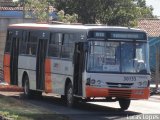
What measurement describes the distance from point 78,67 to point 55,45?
8.46ft

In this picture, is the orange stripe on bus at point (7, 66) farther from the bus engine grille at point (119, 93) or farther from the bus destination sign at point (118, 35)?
the bus engine grille at point (119, 93)

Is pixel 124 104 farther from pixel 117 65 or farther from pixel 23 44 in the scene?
pixel 23 44

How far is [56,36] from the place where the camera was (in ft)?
79.7

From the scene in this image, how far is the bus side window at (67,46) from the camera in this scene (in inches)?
893

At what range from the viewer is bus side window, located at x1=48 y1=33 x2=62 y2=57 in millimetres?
23869

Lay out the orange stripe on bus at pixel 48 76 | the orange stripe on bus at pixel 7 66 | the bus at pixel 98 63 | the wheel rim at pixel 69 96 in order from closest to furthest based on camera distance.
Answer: the bus at pixel 98 63 → the wheel rim at pixel 69 96 → the orange stripe on bus at pixel 48 76 → the orange stripe on bus at pixel 7 66

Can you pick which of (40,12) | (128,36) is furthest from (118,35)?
(40,12)

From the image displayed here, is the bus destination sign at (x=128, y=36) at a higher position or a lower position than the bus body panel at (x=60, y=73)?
higher

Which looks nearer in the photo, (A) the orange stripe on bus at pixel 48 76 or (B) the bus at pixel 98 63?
(B) the bus at pixel 98 63

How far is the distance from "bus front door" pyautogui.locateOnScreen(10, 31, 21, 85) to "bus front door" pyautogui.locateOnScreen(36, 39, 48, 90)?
2423 mm

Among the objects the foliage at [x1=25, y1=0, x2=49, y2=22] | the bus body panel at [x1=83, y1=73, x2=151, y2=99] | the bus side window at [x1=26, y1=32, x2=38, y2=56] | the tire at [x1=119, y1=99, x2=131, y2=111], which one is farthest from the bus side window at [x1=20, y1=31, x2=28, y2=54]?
the foliage at [x1=25, y1=0, x2=49, y2=22]

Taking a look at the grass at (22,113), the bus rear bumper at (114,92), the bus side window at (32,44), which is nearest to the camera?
the grass at (22,113)

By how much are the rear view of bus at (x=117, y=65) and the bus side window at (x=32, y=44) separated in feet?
16.6

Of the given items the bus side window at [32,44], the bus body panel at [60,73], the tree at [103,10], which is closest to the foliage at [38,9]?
the tree at [103,10]
